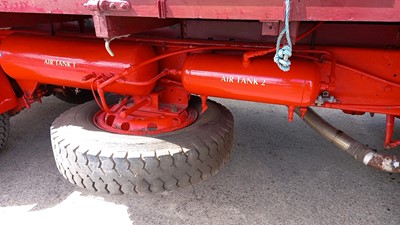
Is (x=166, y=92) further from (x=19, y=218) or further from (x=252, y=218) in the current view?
(x=19, y=218)

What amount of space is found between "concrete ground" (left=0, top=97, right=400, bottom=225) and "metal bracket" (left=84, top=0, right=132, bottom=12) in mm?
1334

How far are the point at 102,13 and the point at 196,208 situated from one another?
139 cm

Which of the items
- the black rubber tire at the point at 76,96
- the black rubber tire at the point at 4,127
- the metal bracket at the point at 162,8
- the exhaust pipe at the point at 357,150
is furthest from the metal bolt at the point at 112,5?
the black rubber tire at the point at 76,96

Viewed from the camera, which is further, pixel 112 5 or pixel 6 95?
pixel 6 95

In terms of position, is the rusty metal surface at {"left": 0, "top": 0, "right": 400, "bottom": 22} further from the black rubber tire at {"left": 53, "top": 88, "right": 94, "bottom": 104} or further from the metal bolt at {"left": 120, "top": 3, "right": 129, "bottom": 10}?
the black rubber tire at {"left": 53, "top": 88, "right": 94, "bottom": 104}

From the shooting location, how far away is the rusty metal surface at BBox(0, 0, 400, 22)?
1.29 meters

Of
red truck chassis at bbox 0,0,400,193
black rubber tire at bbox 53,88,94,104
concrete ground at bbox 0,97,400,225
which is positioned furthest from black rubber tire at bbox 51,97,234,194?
black rubber tire at bbox 53,88,94,104

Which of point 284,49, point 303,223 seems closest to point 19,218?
point 303,223

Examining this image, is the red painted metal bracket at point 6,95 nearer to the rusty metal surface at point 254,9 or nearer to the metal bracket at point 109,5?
the rusty metal surface at point 254,9

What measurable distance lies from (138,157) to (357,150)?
1.38 meters

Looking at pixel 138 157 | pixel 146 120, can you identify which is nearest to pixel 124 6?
pixel 138 157

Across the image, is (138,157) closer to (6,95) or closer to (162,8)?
(162,8)

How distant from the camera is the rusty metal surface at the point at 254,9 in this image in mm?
1286

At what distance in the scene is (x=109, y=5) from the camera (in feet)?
5.03
